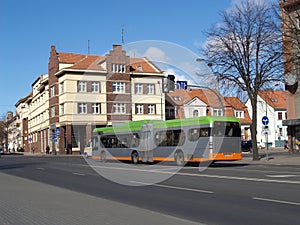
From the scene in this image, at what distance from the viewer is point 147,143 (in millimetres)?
31250

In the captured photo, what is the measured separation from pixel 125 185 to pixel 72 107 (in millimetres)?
51705

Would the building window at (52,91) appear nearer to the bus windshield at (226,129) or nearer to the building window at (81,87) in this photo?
the building window at (81,87)

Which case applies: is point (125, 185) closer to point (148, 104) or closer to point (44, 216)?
point (44, 216)

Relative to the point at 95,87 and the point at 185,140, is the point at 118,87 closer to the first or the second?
the point at 95,87

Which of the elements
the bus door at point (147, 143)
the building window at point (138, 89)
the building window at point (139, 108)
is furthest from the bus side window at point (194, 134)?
the building window at point (139, 108)

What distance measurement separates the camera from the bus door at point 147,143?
30.1m

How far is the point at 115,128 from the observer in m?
35.2

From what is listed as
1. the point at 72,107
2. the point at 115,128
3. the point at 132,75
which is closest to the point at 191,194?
the point at 115,128

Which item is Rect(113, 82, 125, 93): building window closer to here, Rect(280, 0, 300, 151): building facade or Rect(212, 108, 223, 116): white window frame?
Rect(280, 0, 300, 151): building facade

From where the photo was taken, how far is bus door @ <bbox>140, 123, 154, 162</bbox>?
3011cm

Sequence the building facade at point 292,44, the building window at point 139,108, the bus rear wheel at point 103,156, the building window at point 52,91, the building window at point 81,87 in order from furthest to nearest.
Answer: the building window at point 52,91
the building window at point 81,87
the building window at point 139,108
the bus rear wheel at point 103,156
the building facade at point 292,44

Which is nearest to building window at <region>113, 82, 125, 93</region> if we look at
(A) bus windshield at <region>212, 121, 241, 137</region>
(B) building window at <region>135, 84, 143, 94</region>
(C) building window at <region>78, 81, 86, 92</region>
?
(C) building window at <region>78, 81, 86, 92</region>

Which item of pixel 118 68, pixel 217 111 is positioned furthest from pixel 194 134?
pixel 118 68

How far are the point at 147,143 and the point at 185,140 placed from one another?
3771 millimetres
